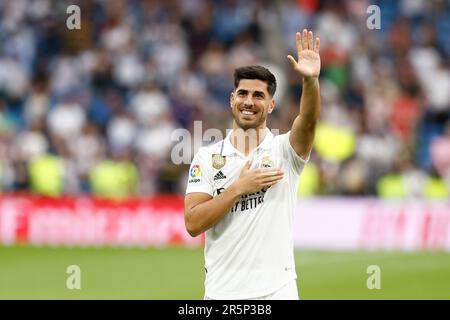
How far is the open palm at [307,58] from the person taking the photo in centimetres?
657

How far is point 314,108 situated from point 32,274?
9.79 metres

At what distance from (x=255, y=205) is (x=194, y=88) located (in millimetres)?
15994

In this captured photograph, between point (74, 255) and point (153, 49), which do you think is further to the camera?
point (153, 49)

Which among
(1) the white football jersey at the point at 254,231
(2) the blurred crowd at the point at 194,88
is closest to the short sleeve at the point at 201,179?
(1) the white football jersey at the point at 254,231

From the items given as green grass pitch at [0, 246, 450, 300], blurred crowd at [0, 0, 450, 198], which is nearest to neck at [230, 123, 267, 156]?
green grass pitch at [0, 246, 450, 300]

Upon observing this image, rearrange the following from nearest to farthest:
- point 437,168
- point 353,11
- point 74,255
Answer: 1. point 74,255
2. point 437,168
3. point 353,11

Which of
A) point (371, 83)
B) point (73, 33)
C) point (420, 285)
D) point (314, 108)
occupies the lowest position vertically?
point (420, 285)

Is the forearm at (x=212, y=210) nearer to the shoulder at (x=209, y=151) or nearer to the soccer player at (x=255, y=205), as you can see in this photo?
the soccer player at (x=255, y=205)

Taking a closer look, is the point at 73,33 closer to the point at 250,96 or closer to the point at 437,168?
the point at 437,168

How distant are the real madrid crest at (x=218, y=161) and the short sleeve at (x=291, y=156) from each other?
1.29ft

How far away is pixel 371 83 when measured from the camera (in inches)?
874

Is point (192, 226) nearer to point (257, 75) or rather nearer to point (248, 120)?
point (248, 120)

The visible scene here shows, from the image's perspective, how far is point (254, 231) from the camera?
6766mm

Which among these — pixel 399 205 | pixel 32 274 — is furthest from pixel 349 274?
pixel 32 274
